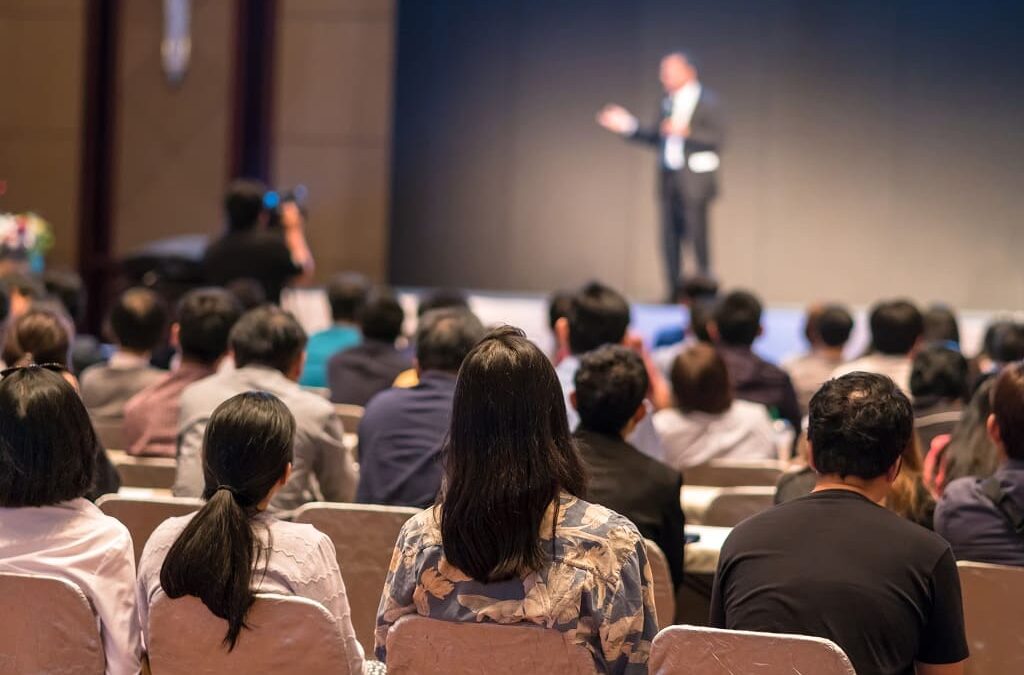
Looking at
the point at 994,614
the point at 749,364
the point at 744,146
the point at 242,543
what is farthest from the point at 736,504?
the point at 744,146

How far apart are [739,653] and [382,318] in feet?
10.0

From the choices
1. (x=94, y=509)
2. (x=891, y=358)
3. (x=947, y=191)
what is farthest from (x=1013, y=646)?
(x=947, y=191)

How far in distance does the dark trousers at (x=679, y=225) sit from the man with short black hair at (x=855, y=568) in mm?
7621

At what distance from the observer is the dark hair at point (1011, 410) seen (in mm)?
2922

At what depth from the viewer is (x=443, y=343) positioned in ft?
12.2

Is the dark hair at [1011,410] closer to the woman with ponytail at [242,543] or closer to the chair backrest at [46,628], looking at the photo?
the woman with ponytail at [242,543]

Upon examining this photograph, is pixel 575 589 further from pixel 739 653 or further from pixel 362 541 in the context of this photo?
pixel 362 541

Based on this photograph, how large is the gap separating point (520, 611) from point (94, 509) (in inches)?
35.4

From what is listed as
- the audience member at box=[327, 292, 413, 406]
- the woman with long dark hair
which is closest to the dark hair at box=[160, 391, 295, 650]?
the woman with long dark hair

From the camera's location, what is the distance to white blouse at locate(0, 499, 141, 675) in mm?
2498

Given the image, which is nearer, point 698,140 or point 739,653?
point 739,653

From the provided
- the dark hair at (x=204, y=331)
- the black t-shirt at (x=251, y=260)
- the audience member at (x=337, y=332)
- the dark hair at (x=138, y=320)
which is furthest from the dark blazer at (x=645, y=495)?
the black t-shirt at (x=251, y=260)

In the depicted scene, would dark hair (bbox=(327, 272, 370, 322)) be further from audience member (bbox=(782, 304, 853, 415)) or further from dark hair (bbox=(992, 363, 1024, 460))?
dark hair (bbox=(992, 363, 1024, 460))

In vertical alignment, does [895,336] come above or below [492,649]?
above
